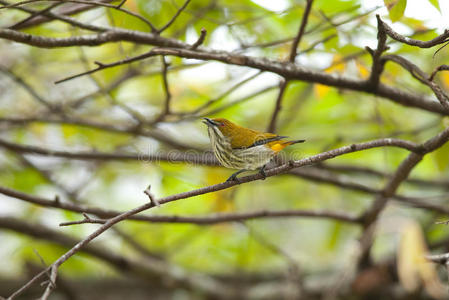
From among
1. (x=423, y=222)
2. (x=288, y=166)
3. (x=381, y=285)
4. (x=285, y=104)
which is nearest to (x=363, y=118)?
(x=285, y=104)

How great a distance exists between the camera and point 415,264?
11.2 ft

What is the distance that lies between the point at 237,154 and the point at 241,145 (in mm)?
93

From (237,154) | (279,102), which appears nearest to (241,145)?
(237,154)

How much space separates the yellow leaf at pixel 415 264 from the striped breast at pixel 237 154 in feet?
4.33

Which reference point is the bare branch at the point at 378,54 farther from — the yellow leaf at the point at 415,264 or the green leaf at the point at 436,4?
the yellow leaf at the point at 415,264

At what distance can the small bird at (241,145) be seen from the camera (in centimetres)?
302

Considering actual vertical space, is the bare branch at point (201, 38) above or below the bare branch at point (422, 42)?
above

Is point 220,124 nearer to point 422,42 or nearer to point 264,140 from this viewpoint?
point 264,140

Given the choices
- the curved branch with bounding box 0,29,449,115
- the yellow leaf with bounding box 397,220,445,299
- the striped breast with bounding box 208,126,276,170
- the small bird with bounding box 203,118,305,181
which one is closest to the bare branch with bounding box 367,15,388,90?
the curved branch with bounding box 0,29,449,115

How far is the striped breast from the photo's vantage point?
301cm

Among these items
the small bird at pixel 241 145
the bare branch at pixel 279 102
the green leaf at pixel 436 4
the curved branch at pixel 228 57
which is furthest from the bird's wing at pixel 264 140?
the green leaf at pixel 436 4

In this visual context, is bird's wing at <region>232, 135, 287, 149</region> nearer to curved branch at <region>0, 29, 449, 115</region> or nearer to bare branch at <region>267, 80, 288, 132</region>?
bare branch at <region>267, 80, 288, 132</region>

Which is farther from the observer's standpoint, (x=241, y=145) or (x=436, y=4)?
(x=241, y=145)

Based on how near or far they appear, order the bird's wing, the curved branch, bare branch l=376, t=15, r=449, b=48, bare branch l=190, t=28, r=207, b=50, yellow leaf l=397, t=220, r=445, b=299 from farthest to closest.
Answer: yellow leaf l=397, t=220, r=445, b=299 < the bird's wing < the curved branch < bare branch l=190, t=28, r=207, b=50 < bare branch l=376, t=15, r=449, b=48
